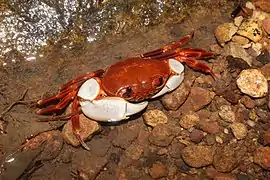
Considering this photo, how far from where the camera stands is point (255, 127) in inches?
159

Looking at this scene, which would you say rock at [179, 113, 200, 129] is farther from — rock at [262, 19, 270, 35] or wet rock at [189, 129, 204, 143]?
rock at [262, 19, 270, 35]

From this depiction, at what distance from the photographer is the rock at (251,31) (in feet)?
13.7

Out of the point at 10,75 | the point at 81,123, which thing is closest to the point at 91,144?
the point at 81,123

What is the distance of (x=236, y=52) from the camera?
13.6ft

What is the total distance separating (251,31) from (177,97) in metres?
1.02

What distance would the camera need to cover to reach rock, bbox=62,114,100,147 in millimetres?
3898

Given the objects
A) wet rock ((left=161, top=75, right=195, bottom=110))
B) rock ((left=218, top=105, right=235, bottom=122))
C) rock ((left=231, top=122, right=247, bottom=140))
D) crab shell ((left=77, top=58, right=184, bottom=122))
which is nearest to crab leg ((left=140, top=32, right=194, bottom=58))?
crab shell ((left=77, top=58, right=184, bottom=122))

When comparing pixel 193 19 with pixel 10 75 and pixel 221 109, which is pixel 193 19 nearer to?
pixel 221 109

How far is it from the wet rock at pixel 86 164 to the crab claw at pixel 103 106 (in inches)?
15.8

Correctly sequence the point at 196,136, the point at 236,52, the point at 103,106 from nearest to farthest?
the point at 103,106
the point at 196,136
the point at 236,52

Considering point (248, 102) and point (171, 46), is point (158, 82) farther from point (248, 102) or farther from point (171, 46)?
point (248, 102)

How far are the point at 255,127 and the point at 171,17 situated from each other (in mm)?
1407

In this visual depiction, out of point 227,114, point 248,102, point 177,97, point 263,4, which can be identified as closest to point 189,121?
point 177,97

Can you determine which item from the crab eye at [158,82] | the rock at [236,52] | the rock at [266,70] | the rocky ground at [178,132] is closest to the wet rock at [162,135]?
the rocky ground at [178,132]
